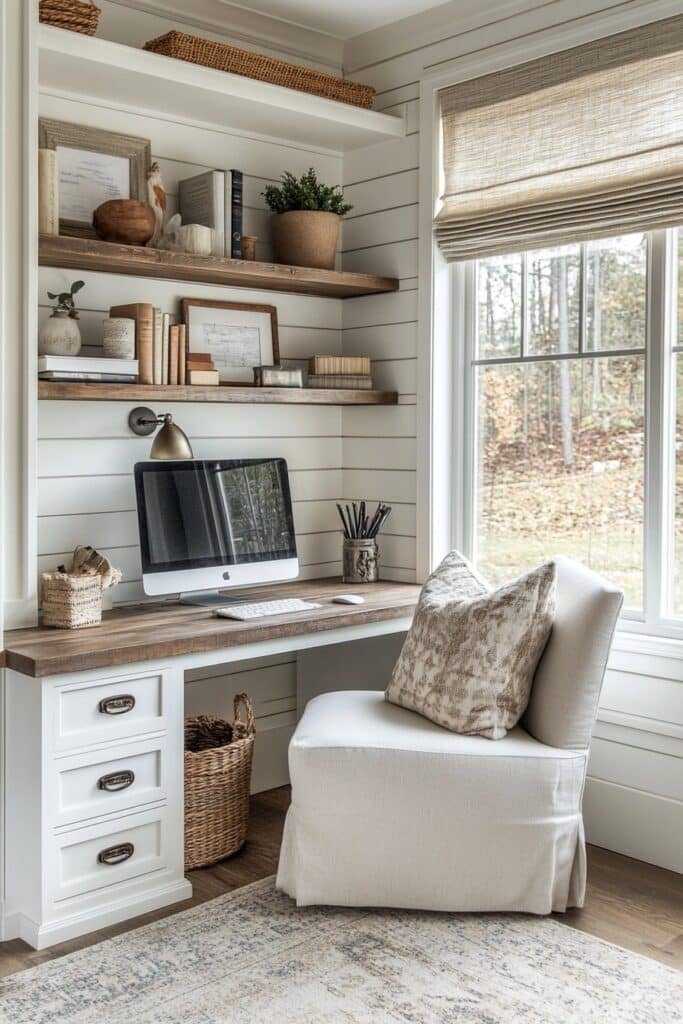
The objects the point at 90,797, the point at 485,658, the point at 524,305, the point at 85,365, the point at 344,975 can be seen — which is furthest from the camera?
the point at 524,305

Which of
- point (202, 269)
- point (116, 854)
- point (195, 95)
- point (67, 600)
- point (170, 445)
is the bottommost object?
point (116, 854)

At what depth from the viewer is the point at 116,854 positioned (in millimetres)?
2631

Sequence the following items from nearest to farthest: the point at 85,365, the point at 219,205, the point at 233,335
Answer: the point at 85,365, the point at 219,205, the point at 233,335

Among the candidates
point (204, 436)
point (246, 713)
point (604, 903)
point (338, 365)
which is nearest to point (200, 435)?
point (204, 436)

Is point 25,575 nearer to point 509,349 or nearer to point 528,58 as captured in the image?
point 509,349

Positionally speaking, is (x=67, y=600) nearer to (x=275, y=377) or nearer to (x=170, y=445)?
(x=170, y=445)

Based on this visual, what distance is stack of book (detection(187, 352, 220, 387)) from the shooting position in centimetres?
317

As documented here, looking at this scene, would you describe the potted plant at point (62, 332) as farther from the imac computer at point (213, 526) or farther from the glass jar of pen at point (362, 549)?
the glass jar of pen at point (362, 549)

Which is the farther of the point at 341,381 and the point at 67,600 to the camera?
the point at 341,381

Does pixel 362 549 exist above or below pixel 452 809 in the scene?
above

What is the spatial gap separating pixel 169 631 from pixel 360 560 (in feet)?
3.32

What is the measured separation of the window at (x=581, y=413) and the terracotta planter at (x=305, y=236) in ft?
1.51

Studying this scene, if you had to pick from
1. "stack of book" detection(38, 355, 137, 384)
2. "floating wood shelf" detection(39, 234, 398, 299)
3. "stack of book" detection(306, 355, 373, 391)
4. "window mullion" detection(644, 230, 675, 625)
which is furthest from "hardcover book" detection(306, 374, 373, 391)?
"window mullion" detection(644, 230, 675, 625)

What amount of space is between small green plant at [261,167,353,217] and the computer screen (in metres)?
0.87
